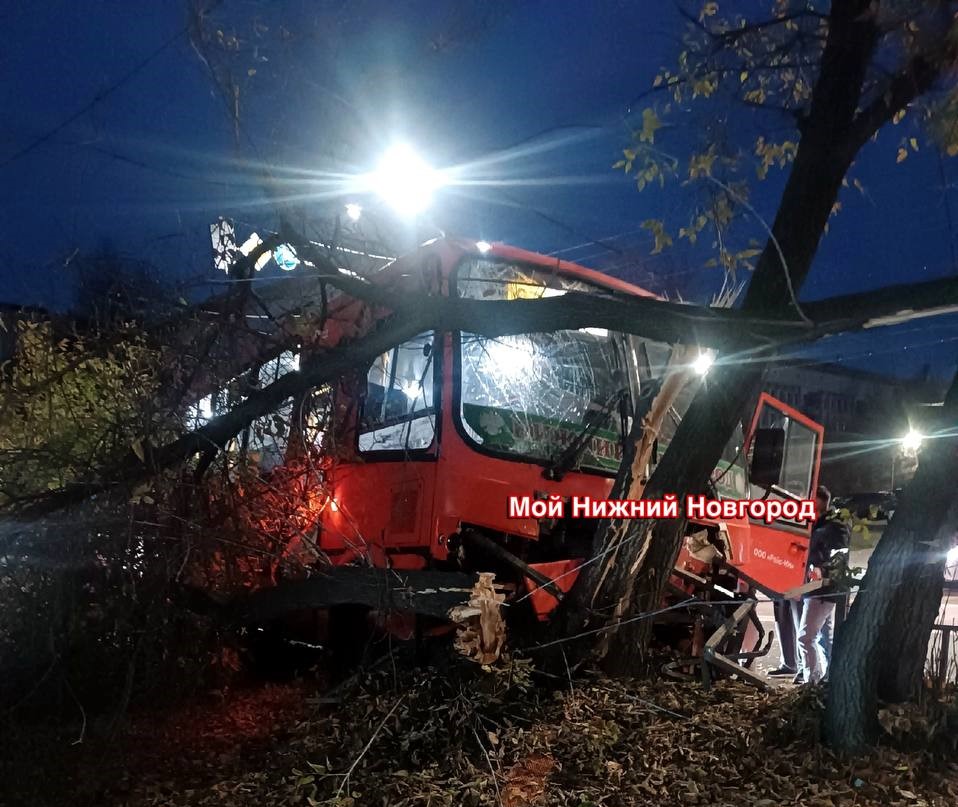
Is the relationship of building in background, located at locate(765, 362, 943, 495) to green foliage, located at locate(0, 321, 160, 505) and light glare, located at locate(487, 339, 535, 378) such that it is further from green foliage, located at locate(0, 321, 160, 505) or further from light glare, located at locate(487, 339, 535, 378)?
green foliage, located at locate(0, 321, 160, 505)

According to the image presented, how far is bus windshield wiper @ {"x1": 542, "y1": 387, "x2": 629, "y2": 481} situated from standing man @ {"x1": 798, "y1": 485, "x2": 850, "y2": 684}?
7.37ft

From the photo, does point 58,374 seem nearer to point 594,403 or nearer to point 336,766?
point 336,766

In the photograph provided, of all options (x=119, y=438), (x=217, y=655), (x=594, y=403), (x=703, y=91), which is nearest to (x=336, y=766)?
(x=217, y=655)

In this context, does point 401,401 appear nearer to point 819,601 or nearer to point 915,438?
point 915,438

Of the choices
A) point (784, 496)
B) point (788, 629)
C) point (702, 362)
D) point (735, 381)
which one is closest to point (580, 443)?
point (702, 362)

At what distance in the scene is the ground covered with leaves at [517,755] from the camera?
379 cm

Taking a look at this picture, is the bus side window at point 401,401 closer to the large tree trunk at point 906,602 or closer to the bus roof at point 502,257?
the bus roof at point 502,257

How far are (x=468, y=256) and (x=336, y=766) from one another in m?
3.40

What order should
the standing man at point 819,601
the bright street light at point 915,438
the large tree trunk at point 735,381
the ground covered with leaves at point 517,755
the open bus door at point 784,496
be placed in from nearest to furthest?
the ground covered with leaves at point 517,755 → the bright street light at point 915,438 → the large tree trunk at point 735,381 → the standing man at point 819,601 → the open bus door at point 784,496

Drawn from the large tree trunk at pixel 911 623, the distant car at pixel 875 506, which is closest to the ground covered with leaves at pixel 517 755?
the large tree trunk at pixel 911 623

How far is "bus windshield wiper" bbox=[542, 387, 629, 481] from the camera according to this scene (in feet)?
19.1

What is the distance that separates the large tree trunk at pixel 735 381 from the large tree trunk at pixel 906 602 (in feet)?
3.85

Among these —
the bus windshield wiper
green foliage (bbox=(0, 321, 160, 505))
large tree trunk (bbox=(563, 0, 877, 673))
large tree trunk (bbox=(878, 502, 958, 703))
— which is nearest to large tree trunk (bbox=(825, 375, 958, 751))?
large tree trunk (bbox=(878, 502, 958, 703))

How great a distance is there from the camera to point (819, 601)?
24.5ft
